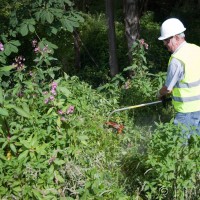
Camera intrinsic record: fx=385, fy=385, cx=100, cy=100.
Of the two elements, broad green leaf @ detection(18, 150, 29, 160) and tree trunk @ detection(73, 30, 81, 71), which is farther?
tree trunk @ detection(73, 30, 81, 71)

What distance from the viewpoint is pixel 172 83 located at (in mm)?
3830

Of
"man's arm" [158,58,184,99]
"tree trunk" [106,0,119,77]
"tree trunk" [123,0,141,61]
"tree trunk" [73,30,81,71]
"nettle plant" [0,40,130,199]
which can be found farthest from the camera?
"tree trunk" [73,30,81,71]

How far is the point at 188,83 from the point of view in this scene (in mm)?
3855

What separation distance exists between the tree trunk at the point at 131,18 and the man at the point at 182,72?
2520mm

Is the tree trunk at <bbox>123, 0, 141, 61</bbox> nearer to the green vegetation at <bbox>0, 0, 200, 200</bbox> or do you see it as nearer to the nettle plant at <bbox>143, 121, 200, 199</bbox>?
the green vegetation at <bbox>0, 0, 200, 200</bbox>

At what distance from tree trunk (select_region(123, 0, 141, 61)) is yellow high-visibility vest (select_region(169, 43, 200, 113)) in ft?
8.59

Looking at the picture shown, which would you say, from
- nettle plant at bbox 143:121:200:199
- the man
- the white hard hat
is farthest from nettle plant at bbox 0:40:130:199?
the white hard hat

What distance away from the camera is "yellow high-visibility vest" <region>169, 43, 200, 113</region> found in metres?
3.81

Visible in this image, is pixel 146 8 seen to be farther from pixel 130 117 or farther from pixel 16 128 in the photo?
pixel 16 128

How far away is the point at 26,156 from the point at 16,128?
395 millimetres

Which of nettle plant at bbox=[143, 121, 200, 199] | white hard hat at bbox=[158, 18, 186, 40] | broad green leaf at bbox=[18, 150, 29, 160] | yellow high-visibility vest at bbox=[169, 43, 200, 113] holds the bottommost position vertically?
nettle plant at bbox=[143, 121, 200, 199]

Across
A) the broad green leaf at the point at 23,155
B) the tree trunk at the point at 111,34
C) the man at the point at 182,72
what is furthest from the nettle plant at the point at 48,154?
the tree trunk at the point at 111,34

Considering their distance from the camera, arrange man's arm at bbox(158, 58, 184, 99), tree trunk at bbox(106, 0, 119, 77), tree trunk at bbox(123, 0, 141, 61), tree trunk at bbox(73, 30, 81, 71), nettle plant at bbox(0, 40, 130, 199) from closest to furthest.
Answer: nettle plant at bbox(0, 40, 130, 199), man's arm at bbox(158, 58, 184, 99), tree trunk at bbox(123, 0, 141, 61), tree trunk at bbox(106, 0, 119, 77), tree trunk at bbox(73, 30, 81, 71)

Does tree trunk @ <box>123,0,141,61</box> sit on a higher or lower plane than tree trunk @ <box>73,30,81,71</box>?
higher
